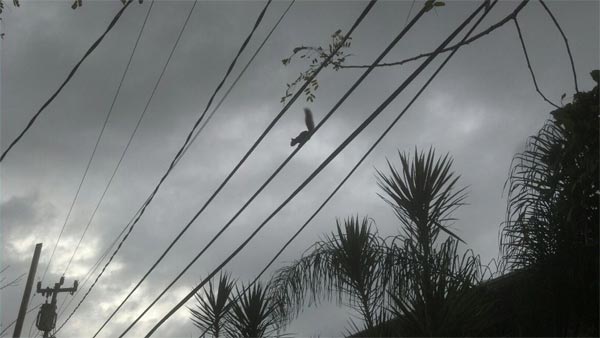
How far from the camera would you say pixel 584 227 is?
5246mm

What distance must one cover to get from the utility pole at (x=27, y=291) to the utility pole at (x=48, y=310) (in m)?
3.20

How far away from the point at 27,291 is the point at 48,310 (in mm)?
3795

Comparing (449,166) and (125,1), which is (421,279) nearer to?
(449,166)

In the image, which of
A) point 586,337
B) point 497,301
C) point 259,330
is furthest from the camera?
point 259,330

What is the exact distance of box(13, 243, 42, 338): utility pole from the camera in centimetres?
1249

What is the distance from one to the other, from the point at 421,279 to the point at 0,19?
4.26m

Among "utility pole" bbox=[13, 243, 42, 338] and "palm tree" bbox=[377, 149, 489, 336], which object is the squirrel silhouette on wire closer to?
"palm tree" bbox=[377, 149, 489, 336]

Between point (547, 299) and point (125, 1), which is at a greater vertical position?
point (125, 1)

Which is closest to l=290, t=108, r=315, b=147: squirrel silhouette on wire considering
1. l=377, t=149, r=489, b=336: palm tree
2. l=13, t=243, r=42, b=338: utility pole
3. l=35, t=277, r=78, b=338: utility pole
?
l=377, t=149, r=489, b=336: palm tree

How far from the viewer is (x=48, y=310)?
16.7 m

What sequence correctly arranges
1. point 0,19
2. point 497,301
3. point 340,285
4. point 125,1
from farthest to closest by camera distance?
1. point 340,285
2. point 497,301
3. point 0,19
4. point 125,1

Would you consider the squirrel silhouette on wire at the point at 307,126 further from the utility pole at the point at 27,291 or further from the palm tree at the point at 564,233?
the utility pole at the point at 27,291

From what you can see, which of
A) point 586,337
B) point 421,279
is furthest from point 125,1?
point 586,337

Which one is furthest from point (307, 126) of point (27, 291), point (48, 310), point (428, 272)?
point (48, 310)
